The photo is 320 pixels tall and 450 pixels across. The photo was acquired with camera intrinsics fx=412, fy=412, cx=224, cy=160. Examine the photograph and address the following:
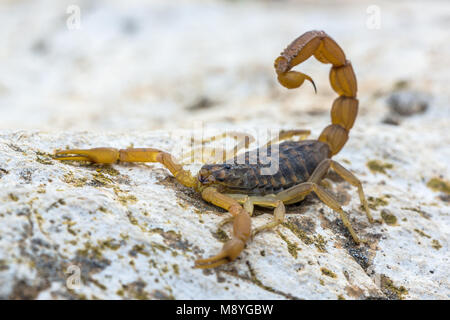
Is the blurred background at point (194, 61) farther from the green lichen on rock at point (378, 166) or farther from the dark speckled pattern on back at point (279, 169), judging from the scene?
Answer: the dark speckled pattern on back at point (279, 169)

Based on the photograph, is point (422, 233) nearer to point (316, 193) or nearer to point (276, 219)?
point (316, 193)

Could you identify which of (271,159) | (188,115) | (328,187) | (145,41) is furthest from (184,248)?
(145,41)

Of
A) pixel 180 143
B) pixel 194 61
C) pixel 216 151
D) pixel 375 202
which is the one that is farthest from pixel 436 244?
pixel 194 61

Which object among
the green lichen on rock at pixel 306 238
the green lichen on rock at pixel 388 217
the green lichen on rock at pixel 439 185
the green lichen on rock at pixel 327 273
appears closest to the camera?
the green lichen on rock at pixel 327 273

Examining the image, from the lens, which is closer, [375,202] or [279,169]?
[279,169]

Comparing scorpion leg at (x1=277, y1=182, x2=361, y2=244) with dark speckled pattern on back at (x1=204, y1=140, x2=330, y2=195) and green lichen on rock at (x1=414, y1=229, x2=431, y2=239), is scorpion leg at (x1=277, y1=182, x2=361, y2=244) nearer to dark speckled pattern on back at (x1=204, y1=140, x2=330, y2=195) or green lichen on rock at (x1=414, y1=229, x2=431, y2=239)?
dark speckled pattern on back at (x1=204, y1=140, x2=330, y2=195)

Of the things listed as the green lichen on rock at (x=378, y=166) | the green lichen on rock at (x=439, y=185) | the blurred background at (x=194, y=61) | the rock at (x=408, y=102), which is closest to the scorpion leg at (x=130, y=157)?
the blurred background at (x=194, y=61)
